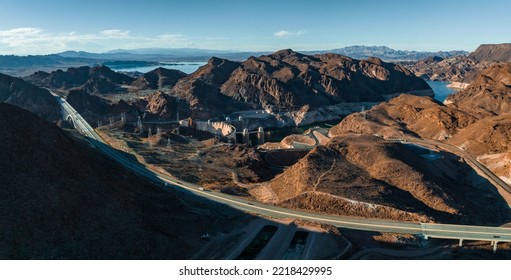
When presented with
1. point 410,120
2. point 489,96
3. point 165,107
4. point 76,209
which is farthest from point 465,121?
point 165,107

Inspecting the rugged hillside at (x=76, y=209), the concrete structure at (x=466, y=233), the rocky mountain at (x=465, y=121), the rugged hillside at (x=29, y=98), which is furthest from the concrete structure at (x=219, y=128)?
the concrete structure at (x=466, y=233)

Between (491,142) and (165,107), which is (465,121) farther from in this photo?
(165,107)

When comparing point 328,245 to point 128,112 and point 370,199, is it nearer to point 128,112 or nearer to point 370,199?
point 370,199

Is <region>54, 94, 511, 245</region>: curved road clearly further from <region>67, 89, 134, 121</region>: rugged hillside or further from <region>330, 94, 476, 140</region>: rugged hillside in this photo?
<region>67, 89, 134, 121</region>: rugged hillside

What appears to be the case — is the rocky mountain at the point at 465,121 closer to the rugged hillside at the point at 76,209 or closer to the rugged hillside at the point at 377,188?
the rugged hillside at the point at 377,188

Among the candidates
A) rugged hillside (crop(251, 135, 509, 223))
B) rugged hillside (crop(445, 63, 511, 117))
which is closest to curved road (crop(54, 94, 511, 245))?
rugged hillside (crop(251, 135, 509, 223))
